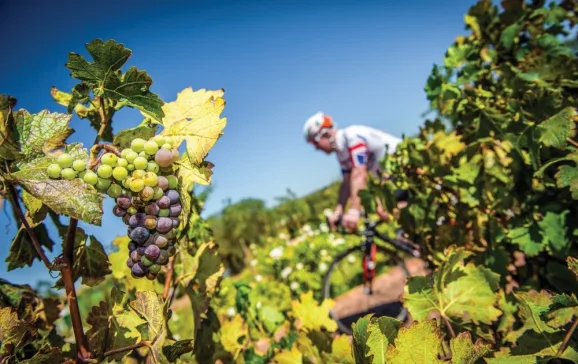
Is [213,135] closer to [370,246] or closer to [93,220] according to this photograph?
[93,220]

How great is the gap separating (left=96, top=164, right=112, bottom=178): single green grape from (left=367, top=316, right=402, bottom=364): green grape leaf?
59cm

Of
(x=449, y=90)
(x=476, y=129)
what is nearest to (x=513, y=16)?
(x=449, y=90)

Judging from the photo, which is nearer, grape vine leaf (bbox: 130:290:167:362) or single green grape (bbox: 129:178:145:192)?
single green grape (bbox: 129:178:145:192)

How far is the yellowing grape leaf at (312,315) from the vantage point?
3.90 ft

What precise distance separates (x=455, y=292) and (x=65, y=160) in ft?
→ 3.48

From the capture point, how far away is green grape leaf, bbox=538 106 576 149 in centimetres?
109

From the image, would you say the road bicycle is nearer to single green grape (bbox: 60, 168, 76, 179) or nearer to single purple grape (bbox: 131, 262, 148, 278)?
single purple grape (bbox: 131, 262, 148, 278)

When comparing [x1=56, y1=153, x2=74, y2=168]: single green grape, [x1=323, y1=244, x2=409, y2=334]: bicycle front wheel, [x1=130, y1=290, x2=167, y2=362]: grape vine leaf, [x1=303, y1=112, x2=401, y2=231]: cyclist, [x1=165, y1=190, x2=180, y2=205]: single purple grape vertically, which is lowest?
[x1=323, y1=244, x2=409, y2=334]: bicycle front wheel

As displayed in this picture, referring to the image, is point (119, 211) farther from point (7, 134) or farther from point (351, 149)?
point (351, 149)

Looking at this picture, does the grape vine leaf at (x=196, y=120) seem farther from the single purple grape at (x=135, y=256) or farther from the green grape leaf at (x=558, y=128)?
the green grape leaf at (x=558, y=128)

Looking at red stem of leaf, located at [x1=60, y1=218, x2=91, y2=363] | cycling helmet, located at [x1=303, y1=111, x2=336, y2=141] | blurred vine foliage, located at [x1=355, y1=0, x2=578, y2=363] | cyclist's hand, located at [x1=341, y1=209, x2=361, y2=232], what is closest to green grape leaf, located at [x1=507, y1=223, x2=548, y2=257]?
blurred vine foliage, located at [x1=355, y1=0, x2=578, y2=363]

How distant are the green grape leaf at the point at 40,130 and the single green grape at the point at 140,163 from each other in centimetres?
22

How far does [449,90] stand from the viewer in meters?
1.59

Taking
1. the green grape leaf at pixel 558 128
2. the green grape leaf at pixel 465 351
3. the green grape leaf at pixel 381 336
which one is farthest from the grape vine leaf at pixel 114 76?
the green grape leaf at pixel 558 128
